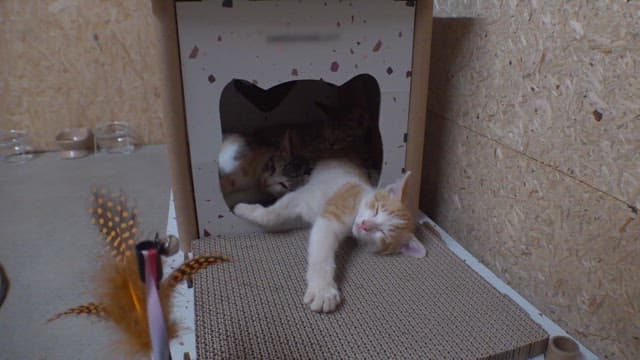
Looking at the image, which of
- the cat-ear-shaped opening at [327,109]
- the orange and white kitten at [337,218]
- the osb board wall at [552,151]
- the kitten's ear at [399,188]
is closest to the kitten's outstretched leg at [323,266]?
the orange and white kitten at [337,218]

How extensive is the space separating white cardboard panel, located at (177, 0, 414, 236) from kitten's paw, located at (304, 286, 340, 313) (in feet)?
1.10

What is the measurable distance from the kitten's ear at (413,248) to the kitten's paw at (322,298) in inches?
9.3

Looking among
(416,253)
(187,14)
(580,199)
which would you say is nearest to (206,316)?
(416,253)

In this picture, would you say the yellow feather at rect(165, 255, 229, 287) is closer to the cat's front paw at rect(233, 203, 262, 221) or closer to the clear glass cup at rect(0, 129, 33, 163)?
the cat's front paw at rect(233, 203, 262, 221)

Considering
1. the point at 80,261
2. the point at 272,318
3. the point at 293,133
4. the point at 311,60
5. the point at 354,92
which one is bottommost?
the point at 80,261

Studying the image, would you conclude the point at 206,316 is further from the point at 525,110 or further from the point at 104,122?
the point at 104,122

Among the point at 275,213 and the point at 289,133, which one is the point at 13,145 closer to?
the point at 289,133

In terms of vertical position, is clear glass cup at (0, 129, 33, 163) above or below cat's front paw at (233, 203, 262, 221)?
below

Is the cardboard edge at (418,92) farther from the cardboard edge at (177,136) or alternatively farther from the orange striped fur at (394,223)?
the cardboard edge at (177,136)

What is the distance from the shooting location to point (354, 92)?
5.13 ft

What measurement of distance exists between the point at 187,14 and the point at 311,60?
0.26m

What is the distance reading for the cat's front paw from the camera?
1087 mm

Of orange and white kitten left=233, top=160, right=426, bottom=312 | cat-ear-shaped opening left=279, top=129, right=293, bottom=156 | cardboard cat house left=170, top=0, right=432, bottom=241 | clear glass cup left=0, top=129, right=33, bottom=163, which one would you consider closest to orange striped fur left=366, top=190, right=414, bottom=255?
orange and white kitten left=233, top=160, right=426, bottom=312

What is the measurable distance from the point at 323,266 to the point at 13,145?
1.89 m
